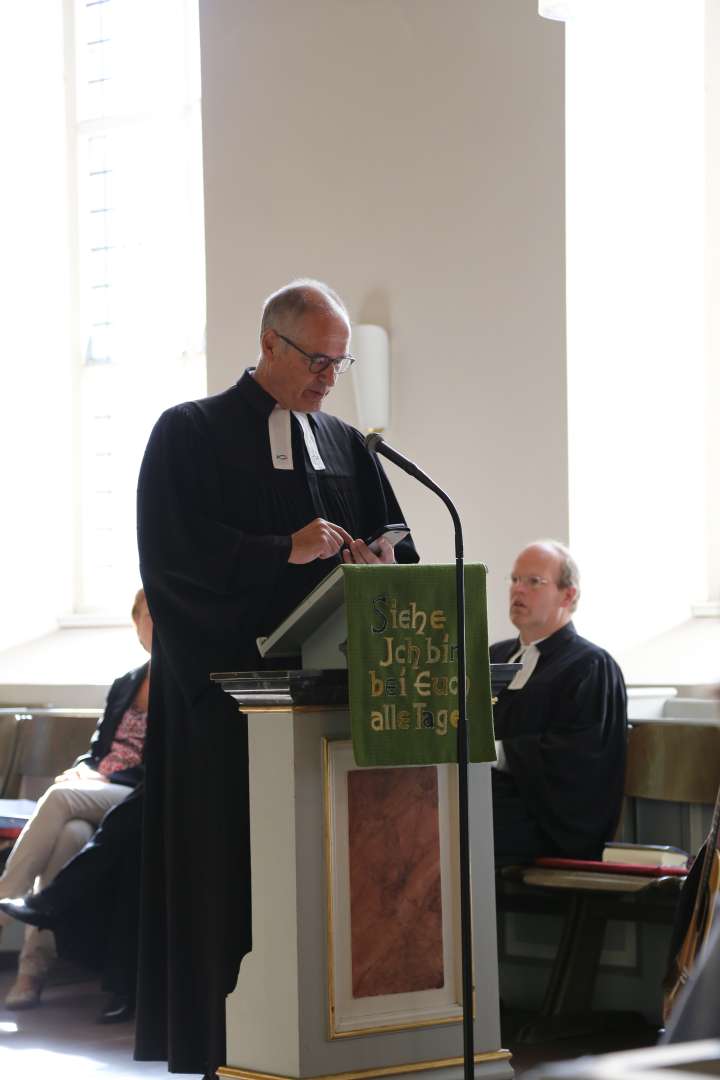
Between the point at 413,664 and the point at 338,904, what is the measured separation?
55 centimetres

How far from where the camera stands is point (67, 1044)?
498 centimetres

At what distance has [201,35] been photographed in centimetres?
842

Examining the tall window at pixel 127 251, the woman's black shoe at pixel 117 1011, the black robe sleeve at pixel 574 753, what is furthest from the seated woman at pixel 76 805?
the tall window at pixel 127 251

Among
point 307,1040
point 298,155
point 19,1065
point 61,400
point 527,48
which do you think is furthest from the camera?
point 61,400

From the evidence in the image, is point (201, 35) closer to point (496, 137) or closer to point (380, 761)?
point (496, 137)

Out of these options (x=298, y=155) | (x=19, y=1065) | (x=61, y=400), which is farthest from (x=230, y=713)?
(x=61, y=400)

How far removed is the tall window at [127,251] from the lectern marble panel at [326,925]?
6.06m

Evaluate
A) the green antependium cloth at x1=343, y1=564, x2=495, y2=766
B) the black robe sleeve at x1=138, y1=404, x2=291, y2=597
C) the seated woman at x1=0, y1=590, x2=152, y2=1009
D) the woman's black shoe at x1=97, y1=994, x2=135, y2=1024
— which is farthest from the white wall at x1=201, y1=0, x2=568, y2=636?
the green antependium cloth at x1=343, y1=564, x2=495, y2=766

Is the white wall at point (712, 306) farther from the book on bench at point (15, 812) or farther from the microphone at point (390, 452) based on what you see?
the microphone at point (390, 452)

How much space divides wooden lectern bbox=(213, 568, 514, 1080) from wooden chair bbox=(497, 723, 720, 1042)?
4.19 feet

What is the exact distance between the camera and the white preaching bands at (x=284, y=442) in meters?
4.00

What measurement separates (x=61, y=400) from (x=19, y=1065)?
5743 mm

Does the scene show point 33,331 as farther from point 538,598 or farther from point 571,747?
point 571,747

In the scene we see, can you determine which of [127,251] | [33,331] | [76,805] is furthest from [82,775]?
[127,251]
